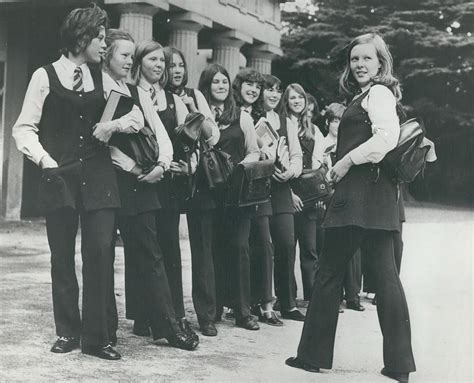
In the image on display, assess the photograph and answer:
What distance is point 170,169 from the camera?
5.70 meters

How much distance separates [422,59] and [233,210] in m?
22.8

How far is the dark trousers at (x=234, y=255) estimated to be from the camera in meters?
6.38

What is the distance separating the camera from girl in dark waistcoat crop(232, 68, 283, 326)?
6.64 metres

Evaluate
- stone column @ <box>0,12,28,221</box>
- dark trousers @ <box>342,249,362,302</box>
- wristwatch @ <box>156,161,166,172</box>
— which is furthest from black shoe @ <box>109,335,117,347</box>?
stone column @ <box>0,12,28,221</box>

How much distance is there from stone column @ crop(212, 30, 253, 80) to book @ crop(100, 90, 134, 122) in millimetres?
11341

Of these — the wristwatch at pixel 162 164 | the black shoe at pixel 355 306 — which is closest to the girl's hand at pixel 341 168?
the wristwatch at pixel 162 164

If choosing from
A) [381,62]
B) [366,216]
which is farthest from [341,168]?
[381,62]

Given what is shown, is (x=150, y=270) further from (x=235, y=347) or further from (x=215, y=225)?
(x=215, y=225)

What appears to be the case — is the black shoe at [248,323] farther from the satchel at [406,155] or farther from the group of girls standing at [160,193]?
the satchel at [406,155]

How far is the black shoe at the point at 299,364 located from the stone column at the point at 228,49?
11684 mm

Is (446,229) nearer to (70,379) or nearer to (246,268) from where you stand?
(246,268)

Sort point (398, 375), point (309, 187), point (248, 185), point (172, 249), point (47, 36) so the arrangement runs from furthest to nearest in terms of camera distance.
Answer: point (47, 36) → point (309, 187) → point (248, 185) → point (172, 249) → point (398, 375)

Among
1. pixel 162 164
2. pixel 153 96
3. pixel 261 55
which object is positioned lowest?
pixel 162 164

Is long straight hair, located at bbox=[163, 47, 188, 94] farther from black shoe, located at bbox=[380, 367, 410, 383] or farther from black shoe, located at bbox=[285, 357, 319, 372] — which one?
black shoe, located at bbox=[380, 367, 410, 383]
